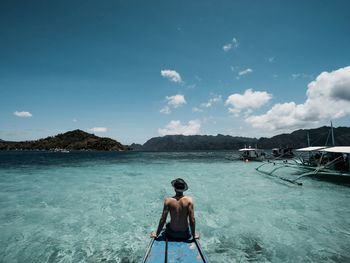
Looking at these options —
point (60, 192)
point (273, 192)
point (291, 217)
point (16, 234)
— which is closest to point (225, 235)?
point (291, 217)

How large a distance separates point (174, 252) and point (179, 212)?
1.04m

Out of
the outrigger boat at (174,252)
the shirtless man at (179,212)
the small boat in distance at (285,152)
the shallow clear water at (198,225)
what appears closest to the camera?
the outrigger boat at (174,252)

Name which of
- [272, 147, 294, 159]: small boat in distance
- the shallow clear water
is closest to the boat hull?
the shallow clear water

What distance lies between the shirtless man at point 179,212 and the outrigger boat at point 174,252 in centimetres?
21

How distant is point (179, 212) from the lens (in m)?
6.42

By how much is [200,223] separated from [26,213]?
11872mm

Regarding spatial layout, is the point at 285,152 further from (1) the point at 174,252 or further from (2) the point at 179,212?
(1) the point at 174,252

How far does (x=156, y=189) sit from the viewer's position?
2353cm

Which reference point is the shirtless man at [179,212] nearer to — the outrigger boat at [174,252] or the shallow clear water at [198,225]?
the outrigger boat at [174,252]

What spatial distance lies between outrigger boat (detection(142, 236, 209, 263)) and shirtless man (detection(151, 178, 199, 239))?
21 centimetres

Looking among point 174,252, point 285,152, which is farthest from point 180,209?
point 285,152

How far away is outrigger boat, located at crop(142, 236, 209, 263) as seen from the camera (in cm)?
554

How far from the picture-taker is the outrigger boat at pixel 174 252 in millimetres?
5543

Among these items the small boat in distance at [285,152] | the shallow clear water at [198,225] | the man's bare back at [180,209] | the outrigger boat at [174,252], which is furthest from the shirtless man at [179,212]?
the small boat in distance at [285,152]
